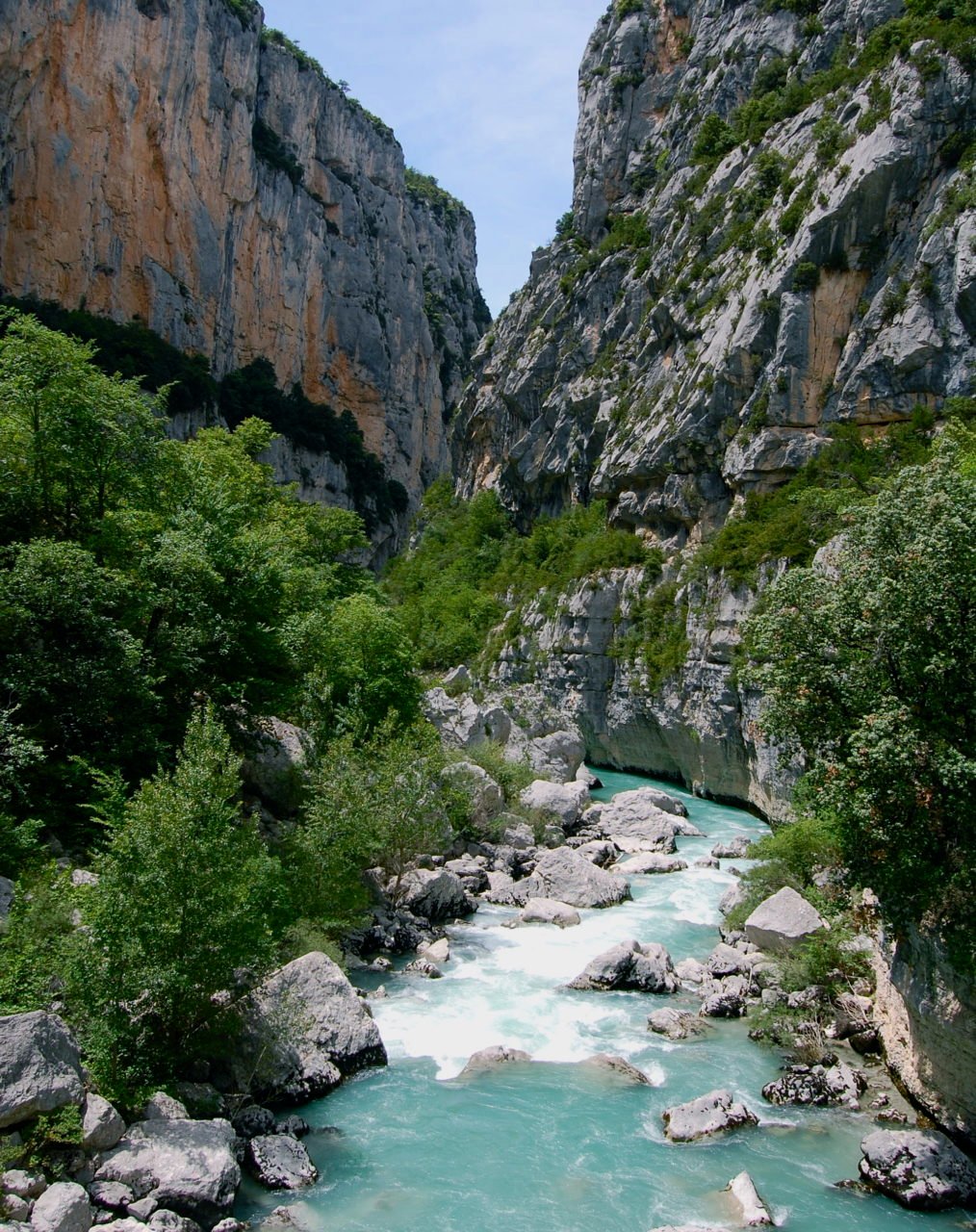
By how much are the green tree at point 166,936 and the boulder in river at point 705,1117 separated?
5.62 meters

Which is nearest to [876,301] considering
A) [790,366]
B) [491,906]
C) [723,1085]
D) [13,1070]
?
[790,366]

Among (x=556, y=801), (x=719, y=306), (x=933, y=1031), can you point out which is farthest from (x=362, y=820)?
(x=719, y=306)

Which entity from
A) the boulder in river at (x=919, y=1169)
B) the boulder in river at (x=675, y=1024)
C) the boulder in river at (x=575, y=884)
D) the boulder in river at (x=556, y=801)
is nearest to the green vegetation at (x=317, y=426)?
the boulder in river at (x=556, y=801)

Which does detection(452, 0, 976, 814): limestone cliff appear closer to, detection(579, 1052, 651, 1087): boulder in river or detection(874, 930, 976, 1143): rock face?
detection(874, 930, 976, 1143): rock face

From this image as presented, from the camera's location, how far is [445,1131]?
11.2 meters

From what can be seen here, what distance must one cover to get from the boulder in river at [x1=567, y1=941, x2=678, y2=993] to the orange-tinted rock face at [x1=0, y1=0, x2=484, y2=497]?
53.2 metres

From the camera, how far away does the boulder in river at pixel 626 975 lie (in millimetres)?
15867

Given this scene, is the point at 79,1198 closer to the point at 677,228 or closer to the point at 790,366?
the point at 790,366

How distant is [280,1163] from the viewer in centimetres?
1012

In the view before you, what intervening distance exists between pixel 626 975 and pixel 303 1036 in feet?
20.7

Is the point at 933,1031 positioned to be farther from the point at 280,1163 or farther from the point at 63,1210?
the point at 63,1210

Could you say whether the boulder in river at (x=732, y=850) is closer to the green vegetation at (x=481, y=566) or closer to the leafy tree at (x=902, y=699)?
the leafy tree at (x=902, y=699)

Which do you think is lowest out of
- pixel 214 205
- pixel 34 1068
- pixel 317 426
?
pixel 34 1068

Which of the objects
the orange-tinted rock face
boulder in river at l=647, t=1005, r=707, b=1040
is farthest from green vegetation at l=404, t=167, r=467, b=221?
boulder in river at l=647, t=1005, r=707, b=1040
